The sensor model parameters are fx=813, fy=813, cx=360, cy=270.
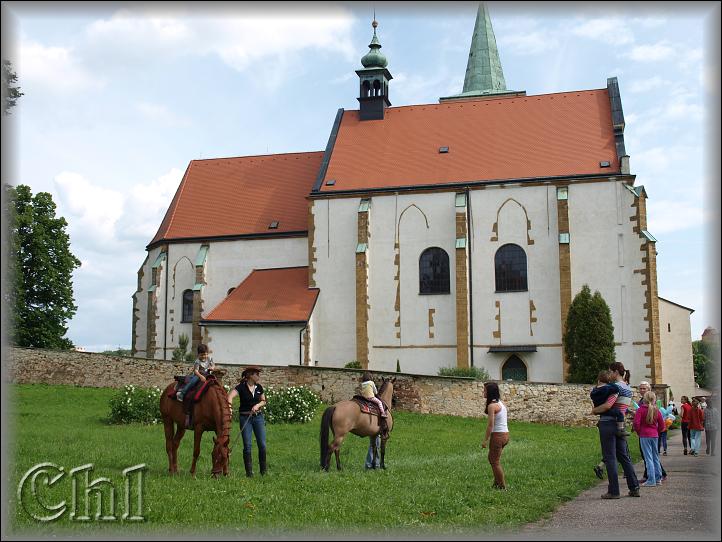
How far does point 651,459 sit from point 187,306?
31.5 metres

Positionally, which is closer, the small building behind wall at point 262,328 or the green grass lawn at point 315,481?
the green grass lawn at point 315,481

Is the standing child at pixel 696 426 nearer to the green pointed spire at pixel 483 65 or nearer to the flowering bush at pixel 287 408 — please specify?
the flowering bush at pixel 287 408

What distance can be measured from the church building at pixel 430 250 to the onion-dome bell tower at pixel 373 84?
3.0 inches

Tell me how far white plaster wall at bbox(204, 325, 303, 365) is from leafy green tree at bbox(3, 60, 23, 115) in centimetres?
2713

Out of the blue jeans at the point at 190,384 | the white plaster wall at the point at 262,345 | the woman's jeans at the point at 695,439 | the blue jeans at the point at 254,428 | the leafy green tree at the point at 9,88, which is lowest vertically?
the woman's jeans at the point at 695,439

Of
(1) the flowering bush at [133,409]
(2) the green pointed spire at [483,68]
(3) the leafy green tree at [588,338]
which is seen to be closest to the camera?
(1) the flowering bush at [133,409]

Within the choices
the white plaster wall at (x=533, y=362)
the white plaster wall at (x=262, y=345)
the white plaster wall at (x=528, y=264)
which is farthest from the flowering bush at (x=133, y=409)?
the white plaster wall at (x=528, y=264)

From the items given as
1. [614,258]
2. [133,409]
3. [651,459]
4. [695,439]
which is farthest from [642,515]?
[614,258]

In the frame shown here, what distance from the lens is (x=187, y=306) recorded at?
135 ft

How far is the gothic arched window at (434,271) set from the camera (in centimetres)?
3631

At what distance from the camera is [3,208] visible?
18.6ft

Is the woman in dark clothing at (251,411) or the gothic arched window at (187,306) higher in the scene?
the gothic arched window at (187,306)

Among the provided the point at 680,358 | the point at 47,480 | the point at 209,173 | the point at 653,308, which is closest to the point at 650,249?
the point at 653,308

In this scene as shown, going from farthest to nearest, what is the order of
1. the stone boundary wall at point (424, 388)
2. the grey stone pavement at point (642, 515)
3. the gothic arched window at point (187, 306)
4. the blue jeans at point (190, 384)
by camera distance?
the gothic arched window at point (187, 306) → the stone boundary wall at point (424, 388) → the blue jeans at point (190, 384) → the grey stone pavement at point (642, 515)
